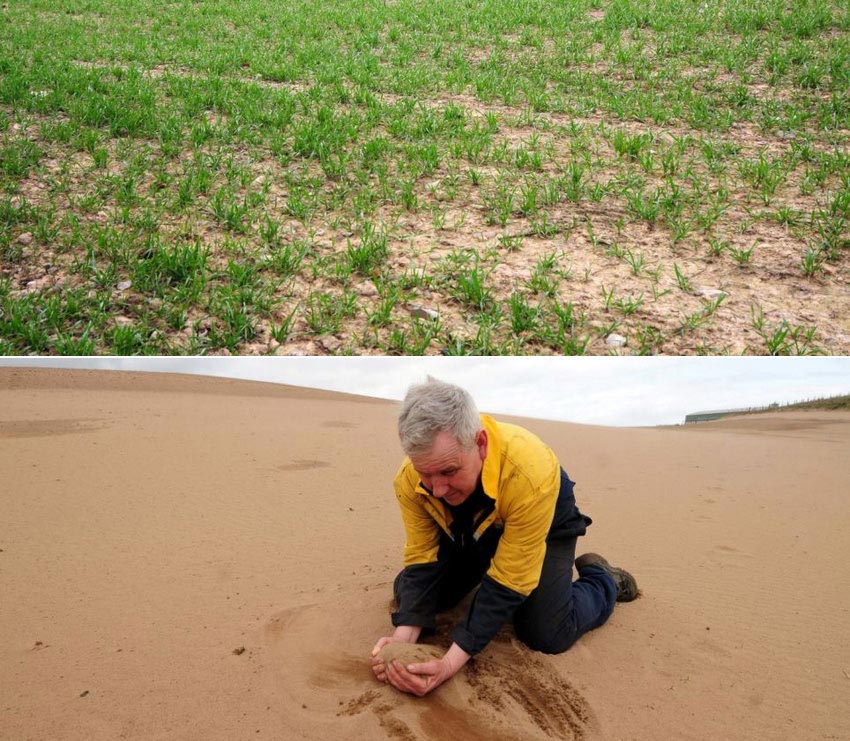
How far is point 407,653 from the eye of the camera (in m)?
2.27

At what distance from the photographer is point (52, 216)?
5.38 meters

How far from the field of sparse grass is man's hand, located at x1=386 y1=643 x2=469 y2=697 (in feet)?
6.86

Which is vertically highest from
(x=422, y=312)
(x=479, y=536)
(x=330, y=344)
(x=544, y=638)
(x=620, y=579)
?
(x=422, y=312)

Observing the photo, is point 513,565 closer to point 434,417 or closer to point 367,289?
point 434,417

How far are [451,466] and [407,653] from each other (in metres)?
0.67

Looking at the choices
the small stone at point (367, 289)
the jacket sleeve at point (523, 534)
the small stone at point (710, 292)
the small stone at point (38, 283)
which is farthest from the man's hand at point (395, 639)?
the small stone at point (38, 283)

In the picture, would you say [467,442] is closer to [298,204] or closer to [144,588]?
[144,588]

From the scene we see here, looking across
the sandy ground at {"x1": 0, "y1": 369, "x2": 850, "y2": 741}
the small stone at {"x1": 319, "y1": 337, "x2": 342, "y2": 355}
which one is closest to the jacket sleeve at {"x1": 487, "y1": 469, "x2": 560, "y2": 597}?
the sandy ground at {"x1": 0, "y1": 369, "x2": 850, "y2": 741}

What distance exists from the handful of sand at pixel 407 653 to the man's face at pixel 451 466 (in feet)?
1.66

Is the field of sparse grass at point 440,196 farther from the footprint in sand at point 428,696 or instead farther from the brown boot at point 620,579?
the footprint in sand at point 428,696

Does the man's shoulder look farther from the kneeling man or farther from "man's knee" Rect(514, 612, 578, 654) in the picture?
"man's knee" Rect(514, 612, 578, 654)

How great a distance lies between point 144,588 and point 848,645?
9.64 feet

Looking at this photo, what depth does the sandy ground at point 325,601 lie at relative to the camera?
2.16 metres

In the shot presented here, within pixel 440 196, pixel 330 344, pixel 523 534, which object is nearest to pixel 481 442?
pixel 523 534
